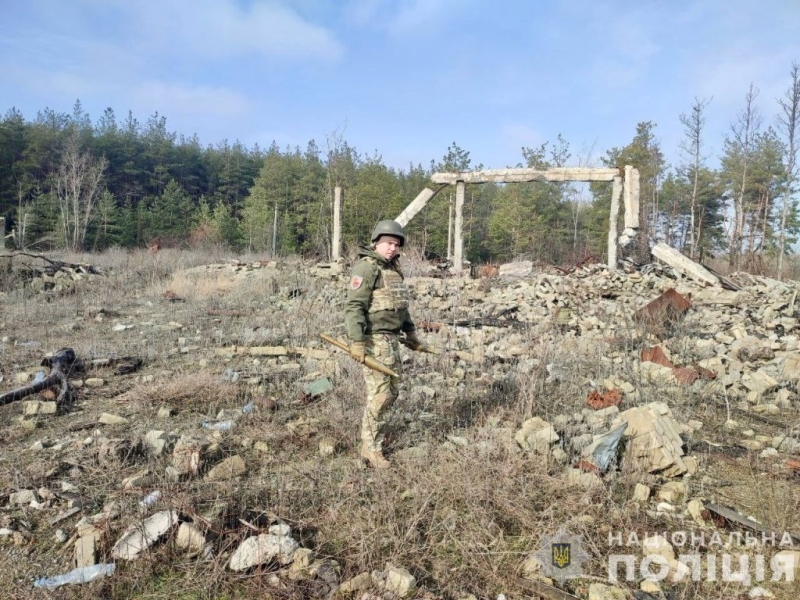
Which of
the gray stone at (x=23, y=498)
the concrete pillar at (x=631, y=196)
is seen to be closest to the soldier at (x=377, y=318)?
the gray stone at (x=23, y=498)

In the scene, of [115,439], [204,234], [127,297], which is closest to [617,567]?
[115,439]

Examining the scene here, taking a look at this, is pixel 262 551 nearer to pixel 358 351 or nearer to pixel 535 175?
pixel 358 351

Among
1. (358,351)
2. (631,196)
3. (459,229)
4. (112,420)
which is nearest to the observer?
(358,351)

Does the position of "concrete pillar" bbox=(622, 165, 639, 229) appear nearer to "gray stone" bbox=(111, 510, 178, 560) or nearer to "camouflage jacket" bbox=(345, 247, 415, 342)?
"camouflage jacket" bbox=(345, 247, 415, 342)

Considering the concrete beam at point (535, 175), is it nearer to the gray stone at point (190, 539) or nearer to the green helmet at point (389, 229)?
the green helmet at point (389, 229)

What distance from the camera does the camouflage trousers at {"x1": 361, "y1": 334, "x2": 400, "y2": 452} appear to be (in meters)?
3.51

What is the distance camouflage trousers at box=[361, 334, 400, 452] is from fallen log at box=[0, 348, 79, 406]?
3.03 meters

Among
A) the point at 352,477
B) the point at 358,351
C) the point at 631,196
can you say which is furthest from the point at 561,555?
the point at 631,196

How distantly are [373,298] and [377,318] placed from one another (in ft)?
0.49

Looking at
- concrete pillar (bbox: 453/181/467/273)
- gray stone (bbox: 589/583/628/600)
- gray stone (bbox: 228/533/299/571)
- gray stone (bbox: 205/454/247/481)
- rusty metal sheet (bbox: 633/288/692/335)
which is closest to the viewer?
gray stone (bbox: 589/583/628/600)

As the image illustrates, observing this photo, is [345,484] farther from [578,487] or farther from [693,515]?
[693,515]

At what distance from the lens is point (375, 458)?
3.45 m

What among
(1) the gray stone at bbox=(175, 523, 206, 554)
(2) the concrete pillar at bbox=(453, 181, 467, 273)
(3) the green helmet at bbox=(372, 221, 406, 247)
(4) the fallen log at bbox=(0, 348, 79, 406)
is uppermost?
(2) the concrete pillar at bbox=(453, 181, 467, 273)

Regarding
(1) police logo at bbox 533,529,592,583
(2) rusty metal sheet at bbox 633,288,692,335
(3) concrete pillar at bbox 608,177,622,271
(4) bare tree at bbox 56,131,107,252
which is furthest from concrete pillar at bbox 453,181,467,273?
(4) bare tree at bbox 56,131,107,252
